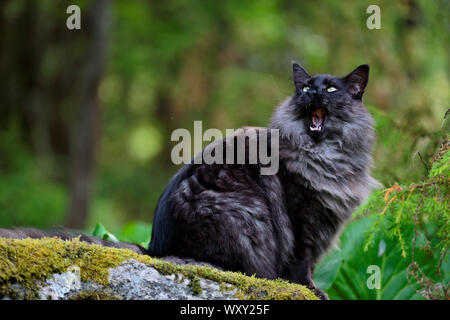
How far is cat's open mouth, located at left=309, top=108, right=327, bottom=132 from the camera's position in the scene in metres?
3.95

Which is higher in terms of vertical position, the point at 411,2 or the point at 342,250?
the point at 411,2

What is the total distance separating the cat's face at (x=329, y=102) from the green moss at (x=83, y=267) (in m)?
1.43

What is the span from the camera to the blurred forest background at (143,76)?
9047mm

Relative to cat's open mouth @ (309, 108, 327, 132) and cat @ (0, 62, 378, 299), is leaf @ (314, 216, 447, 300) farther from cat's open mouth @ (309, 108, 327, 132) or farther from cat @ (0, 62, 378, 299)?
cat's open mouth @ (309, 108, 327, 132)

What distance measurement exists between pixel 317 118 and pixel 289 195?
677mm

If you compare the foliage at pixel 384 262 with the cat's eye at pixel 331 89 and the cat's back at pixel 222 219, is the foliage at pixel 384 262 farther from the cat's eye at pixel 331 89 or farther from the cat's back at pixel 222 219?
the cat's eye at pixel 331 89

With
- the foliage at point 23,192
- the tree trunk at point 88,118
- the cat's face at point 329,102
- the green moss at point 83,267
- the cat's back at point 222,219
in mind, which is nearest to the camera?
the green moss at point 83,267

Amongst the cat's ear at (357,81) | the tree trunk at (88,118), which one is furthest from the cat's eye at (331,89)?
the tree trunk at (88,118)
